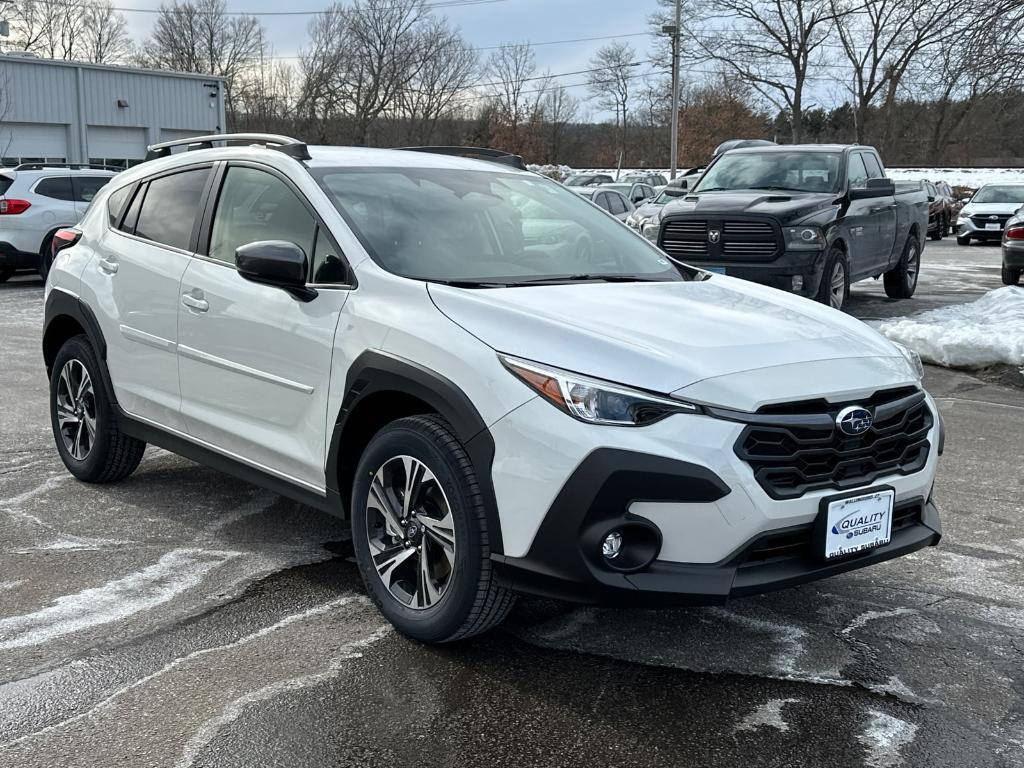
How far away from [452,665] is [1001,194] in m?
28.5

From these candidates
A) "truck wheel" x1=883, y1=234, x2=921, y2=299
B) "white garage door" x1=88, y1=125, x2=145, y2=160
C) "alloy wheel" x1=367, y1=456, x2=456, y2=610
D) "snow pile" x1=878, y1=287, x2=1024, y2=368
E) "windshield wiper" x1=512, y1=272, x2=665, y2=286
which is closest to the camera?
"alloy wheel" x1=367, y1=456, x2=456, y2=610

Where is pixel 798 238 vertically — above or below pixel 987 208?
below

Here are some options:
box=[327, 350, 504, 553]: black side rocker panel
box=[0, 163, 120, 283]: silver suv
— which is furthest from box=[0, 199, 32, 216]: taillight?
box=[327, 350, 504, 553]: black side rocker panel

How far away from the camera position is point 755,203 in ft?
36.4

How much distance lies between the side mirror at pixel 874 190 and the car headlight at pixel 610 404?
30.0 feet

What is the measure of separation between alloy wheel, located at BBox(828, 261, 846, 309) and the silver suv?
10507mm

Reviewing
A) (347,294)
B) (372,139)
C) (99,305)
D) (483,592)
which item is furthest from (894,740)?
(372,139)

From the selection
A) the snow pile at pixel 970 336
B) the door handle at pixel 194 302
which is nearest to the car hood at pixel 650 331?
the door handle at pixel 194 302

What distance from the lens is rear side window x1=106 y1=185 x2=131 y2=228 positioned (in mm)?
5500

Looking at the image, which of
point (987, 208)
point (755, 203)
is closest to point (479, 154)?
point (755, 203)

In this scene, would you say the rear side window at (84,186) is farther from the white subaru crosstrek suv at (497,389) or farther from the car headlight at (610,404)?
the car headlight at (610,404)

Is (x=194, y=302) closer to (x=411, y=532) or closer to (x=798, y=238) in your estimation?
(x=411, y=532)

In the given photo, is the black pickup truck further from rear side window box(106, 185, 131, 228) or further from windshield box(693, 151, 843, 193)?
rear side window box(106, 185, 131, 228)

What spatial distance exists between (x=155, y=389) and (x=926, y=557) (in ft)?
11.4
